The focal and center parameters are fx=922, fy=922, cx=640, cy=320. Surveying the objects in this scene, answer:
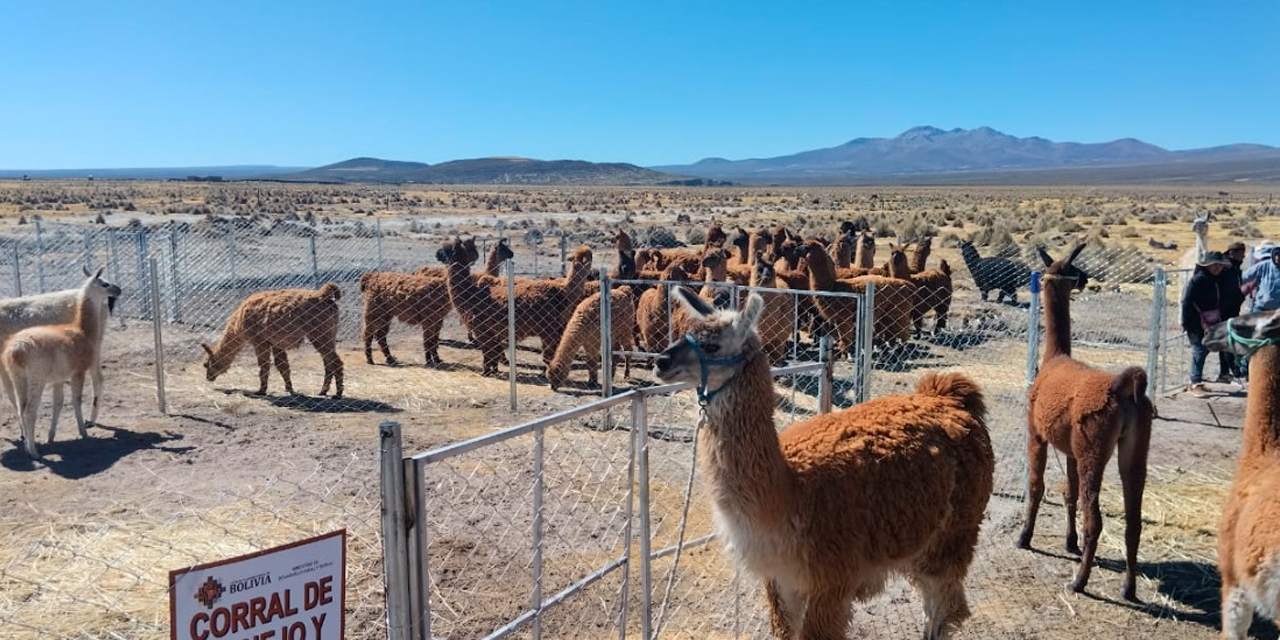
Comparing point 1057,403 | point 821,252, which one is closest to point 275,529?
point 1057,403

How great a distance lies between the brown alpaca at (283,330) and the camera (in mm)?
11039

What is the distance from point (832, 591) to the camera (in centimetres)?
424

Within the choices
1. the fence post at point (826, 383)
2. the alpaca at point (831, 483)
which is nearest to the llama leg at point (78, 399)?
the fence post at point (826, 383)

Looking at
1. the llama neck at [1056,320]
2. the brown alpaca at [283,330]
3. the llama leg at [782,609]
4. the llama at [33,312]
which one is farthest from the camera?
the brown alpaca at [283,330]

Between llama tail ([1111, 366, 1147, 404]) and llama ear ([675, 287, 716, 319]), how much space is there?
3.23 m

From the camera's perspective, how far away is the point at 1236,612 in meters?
4.18

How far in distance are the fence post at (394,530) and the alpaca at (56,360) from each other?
23.6 feet

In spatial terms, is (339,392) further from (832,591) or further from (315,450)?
(832,591)

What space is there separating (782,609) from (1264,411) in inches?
101

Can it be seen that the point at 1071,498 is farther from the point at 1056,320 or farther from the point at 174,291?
the point at 174,291

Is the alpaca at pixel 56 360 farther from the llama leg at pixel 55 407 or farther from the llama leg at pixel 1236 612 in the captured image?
the llama leg at pixel 1236 612

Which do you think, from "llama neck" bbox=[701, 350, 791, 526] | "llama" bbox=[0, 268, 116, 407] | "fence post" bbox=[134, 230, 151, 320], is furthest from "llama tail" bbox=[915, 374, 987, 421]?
"fence post" bbox=[134, 230, 151, 320]

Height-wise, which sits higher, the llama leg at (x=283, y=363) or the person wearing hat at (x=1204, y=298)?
the person wearing hat at (x=1204, y=298)

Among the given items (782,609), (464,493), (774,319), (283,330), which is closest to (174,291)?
(283,330)
